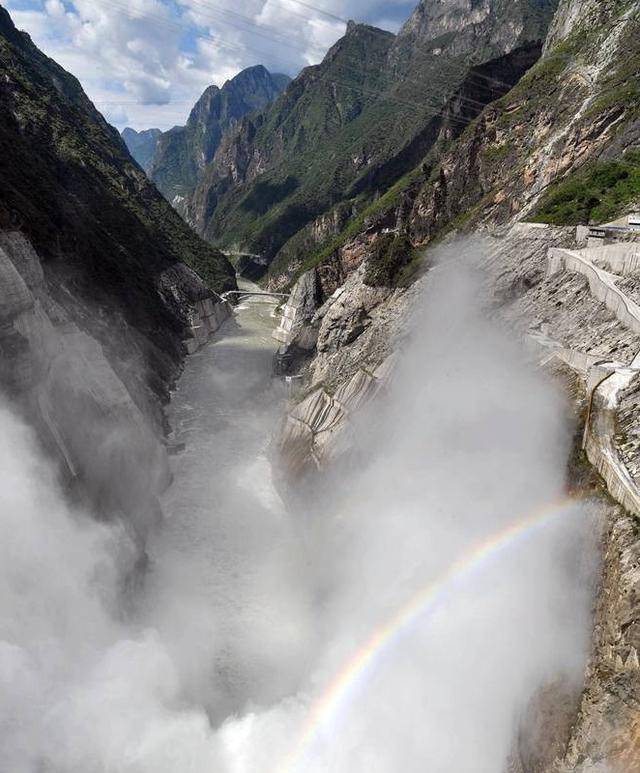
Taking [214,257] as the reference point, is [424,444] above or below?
below

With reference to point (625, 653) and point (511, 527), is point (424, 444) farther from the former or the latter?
point (625, 653)

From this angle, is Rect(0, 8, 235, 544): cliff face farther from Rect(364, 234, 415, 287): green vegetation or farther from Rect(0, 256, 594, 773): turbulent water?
Rect(364, 234, 415, 287): green vegetation

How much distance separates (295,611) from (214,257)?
299 ft

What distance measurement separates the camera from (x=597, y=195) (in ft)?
96.5

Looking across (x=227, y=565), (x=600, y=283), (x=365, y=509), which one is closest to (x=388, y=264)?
(x=600, y=283)

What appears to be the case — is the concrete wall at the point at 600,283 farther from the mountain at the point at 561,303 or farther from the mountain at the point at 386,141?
the mountain at the point at 386,141

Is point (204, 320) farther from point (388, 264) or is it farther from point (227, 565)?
point (227, 565)

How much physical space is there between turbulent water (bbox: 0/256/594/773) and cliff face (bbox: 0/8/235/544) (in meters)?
3.01

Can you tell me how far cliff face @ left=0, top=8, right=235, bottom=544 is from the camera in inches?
922

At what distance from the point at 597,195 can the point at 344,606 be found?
2573 centimetres

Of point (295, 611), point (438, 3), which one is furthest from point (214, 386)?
point (438, 3)

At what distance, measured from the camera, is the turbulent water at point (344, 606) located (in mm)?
14898

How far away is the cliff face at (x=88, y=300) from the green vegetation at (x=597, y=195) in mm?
26411

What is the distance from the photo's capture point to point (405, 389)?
85.1 ft
